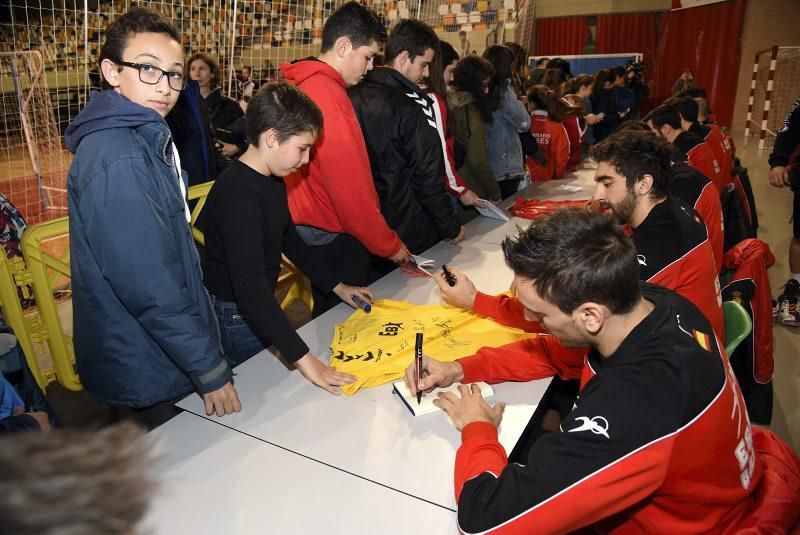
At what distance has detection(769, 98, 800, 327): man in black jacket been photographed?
3.71 m

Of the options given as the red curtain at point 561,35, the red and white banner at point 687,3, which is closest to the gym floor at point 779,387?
the red and white banner at point 687,3

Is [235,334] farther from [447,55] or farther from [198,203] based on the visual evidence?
[447,55]

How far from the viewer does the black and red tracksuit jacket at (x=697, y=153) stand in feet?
12.8

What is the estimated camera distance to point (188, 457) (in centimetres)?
136

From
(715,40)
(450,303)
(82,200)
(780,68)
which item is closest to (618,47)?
(715,40)

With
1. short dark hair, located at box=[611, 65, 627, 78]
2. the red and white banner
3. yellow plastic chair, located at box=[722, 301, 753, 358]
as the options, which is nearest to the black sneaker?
yellow plastic chair, located at box=[722, 301, 753, 358]

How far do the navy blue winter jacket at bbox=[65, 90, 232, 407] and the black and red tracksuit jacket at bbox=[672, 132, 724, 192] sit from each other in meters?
3.53

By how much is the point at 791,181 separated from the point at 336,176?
12.0 feet

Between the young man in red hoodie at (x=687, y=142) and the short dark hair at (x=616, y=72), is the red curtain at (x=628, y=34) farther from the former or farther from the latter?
the young man in red hoodie at (x=687, y=142)

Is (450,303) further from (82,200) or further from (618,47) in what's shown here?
(618,47)

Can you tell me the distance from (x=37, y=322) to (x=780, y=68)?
12730mm

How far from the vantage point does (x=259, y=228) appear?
1.69 metres

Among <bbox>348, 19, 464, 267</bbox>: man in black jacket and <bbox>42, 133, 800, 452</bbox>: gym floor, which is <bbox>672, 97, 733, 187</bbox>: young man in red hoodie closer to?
<bbox>42, 133, 800, 452</bbox>: gym floor

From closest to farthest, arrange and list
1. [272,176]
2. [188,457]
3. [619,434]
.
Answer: [619,434] < [188,457] < [272,176]
